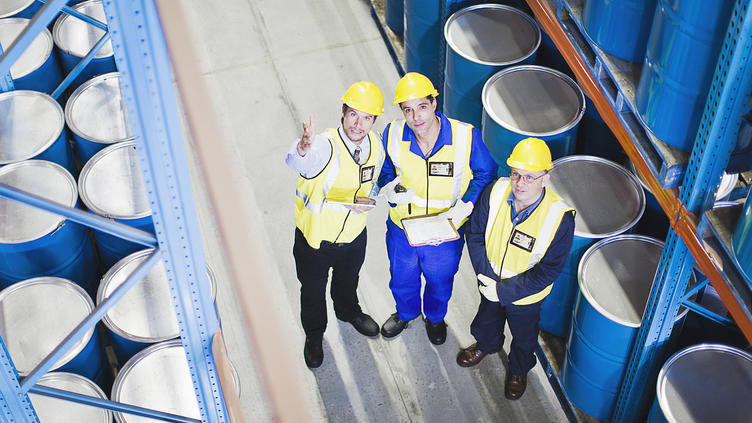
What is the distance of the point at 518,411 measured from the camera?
16.1ft

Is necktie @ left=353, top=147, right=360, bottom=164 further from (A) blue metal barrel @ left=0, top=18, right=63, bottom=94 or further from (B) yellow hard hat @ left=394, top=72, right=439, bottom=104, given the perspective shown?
(A) blue metal barrel @ left=0, top=18, right=63, bottom=94

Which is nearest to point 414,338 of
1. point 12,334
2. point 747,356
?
point 747,356

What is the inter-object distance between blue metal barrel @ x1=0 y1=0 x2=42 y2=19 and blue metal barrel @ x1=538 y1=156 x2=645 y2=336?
391cm

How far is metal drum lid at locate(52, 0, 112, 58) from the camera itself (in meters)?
5.54

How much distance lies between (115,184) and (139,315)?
Result: 2.83ft

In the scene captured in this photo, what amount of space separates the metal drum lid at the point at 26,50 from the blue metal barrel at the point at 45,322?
5.44ft

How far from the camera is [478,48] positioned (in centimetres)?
548

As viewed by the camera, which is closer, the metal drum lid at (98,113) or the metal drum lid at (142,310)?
the metal drum lid at (142,310)

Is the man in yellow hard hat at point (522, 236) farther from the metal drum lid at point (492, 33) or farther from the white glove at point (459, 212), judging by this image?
the metal drum lid at point (492, 33)

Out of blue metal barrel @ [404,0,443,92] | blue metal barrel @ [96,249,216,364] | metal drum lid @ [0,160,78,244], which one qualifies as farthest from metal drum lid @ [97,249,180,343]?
blue metal barrel @ [404,0,443,92]

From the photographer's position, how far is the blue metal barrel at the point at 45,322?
3.99m

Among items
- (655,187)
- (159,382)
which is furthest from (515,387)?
(159,382)

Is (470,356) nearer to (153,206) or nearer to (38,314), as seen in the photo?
(38,314)

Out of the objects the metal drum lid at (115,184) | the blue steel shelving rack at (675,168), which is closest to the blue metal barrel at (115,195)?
the metal drum lid at (115,184)
